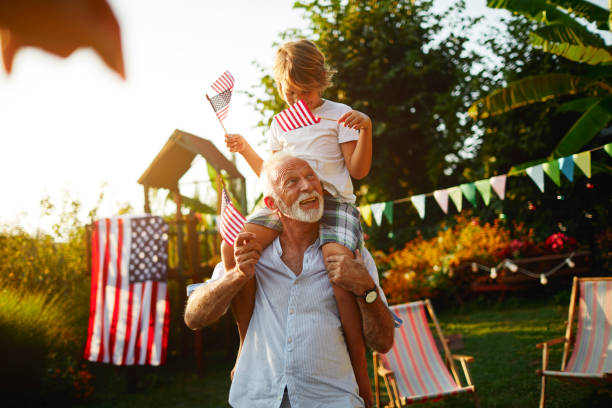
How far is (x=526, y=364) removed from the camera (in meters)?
6.37

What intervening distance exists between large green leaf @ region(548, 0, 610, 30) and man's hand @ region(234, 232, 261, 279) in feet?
28.3

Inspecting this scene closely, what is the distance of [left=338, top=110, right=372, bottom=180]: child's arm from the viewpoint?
229 centimetres

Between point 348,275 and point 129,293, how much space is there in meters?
5.73

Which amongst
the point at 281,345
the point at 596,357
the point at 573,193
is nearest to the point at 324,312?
the point at 281,345

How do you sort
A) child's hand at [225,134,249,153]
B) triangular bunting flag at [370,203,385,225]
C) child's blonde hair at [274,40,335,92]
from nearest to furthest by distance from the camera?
child's blonde hair at [274,40,335,92], child's hand at [225,134,249,153], triangular bunting flag at [370,203,385,225]

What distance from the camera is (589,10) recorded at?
859 cm

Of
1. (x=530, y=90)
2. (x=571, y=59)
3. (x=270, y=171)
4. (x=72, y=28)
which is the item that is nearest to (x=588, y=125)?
(x=530, y=90)

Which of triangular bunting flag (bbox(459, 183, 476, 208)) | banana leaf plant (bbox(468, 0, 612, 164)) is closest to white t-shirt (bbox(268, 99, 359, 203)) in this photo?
triangular bunting flag (bbox(459, 183, 476, 208))

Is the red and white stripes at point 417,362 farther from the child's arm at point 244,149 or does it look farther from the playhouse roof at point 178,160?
the playhouse roof at point 178,160

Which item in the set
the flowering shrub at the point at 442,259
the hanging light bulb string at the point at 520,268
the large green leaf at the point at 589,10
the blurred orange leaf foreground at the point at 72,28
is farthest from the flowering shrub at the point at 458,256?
the blurred orange leaf foreground at the point at 72,28

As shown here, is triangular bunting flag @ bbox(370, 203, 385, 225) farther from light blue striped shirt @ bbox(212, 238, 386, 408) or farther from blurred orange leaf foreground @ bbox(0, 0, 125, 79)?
blurred orange leaf foreground @ bbox(0, 0, 125, 79)

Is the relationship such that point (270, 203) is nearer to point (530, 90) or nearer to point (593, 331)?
point (593, 331)

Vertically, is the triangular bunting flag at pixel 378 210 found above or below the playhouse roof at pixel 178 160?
below

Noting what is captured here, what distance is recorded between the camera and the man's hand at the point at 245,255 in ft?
6.49
